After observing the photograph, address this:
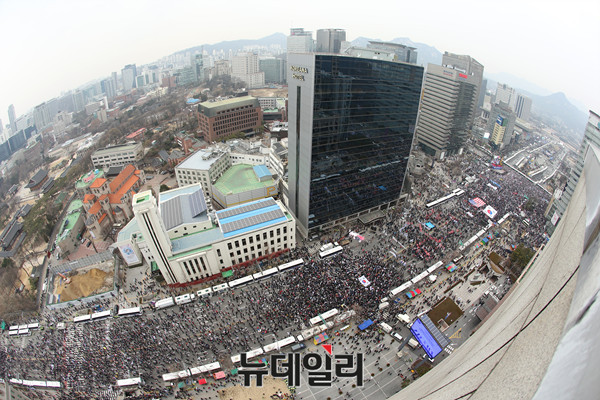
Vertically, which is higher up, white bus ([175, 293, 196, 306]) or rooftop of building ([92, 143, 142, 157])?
rooftop of building ([92, 143, 142, 157])

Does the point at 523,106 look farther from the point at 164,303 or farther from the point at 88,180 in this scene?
the point at 88,180

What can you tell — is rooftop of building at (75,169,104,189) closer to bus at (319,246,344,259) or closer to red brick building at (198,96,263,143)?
red brick building at (198,96,263,143)

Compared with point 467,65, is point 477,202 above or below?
below

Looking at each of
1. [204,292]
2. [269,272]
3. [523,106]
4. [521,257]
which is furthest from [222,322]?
[523,106]

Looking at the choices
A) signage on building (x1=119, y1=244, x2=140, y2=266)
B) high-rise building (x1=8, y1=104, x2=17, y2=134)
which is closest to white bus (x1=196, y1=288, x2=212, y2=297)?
signage on building (x1=119, y1=244, x2=140, y2=266)

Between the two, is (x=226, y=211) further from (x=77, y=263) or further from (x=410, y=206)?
(x=410, y=206)

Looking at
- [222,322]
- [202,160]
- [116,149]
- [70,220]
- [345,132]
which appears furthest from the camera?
[116,149]

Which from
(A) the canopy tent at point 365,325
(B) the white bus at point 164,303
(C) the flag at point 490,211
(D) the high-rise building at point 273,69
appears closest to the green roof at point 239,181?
(B) the white bus at point 164,303
